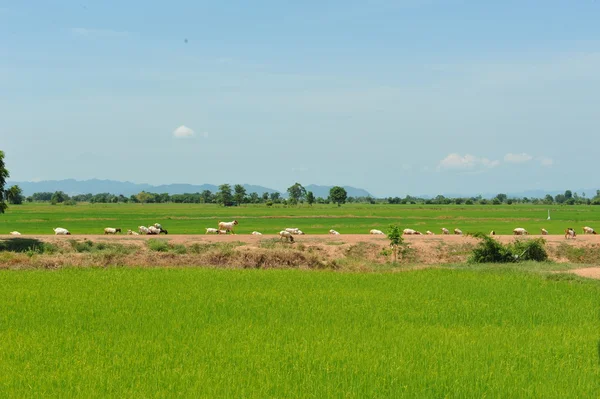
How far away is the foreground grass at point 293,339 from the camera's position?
7.74 meters

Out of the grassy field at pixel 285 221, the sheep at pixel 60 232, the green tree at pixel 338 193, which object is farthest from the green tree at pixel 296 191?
the sheep at pixel 60 232

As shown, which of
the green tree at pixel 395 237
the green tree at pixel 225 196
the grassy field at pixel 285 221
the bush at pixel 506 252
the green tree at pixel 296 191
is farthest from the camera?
the green tree at pixel 296 191

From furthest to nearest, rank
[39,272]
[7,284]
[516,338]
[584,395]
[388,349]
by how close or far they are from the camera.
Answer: [39,272], [7,284], [516,338], [388,349], [584,395]

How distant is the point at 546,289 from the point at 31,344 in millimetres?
14101

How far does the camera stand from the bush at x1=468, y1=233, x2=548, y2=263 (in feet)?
84.1

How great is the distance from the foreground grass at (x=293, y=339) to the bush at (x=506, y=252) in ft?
27.3

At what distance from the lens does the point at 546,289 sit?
16.7 meters

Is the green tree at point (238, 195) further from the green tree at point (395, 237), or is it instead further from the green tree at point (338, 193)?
the green tree at point (395, 237)

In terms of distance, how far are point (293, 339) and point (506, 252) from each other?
18.5m

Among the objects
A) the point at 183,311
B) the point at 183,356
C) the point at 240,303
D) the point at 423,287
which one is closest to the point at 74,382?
the point at 183,356

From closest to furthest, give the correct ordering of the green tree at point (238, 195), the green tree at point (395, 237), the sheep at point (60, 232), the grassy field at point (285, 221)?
the green tree at point (395, 237), the sheep at point (60, 232), the grassy field at point (285, 221), the green tree at point (238, 195)

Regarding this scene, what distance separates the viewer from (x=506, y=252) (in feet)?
84.9

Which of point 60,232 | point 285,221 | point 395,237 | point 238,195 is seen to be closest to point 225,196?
point 238,195

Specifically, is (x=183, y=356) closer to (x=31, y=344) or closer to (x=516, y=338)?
(x=31, y=344)
